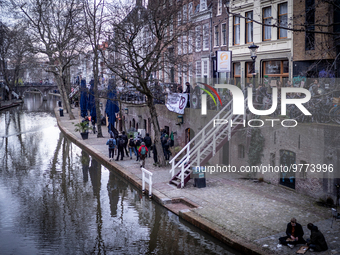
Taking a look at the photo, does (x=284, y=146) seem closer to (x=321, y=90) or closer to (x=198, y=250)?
(x=321, y=90)

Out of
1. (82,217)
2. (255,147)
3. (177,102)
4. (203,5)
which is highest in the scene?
(203,5)

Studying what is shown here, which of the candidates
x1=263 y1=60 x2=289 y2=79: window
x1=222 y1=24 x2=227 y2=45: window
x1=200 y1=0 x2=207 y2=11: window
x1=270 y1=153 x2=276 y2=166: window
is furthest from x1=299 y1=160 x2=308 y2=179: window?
x1=200 y1=0 x2=207 y2=11: window

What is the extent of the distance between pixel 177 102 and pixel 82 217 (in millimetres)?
10806

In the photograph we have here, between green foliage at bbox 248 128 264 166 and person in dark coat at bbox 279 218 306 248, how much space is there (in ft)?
22.2

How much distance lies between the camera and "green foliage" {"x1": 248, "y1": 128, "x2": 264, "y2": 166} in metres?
16.7

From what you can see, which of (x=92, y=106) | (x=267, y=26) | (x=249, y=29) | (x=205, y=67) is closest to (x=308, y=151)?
(x=267, y=26)

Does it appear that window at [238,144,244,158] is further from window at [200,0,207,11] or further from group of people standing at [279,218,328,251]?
window at [200,0,207,11]

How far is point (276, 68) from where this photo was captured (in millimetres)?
23203

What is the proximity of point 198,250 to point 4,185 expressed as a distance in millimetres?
11163

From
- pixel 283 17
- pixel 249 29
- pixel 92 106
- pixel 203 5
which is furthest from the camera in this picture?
pixel 92 106

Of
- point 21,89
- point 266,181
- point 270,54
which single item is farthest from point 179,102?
point 21,89

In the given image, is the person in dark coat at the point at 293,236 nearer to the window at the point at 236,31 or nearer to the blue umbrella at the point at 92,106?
the window at the point at 236,31

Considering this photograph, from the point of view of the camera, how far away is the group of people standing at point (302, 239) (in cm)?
960

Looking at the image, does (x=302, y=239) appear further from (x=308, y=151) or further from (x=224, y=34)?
(x=224, y=34)
